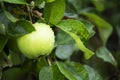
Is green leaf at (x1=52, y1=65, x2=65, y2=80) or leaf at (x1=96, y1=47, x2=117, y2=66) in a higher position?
green leaf at (x1=52, y1=65, x2=65, y2=80)

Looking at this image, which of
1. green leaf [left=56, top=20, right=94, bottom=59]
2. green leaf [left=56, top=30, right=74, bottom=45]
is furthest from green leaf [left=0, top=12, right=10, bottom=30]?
green leaf [left=56, top=30, right=74, bottom=45]

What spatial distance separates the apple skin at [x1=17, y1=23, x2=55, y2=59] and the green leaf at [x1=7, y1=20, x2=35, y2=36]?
0.04ft

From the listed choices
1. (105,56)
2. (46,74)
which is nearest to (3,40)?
(46,74)

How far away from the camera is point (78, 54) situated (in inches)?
55.9

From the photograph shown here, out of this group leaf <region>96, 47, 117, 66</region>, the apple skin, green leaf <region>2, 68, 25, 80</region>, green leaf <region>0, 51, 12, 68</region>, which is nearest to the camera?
the apple skin

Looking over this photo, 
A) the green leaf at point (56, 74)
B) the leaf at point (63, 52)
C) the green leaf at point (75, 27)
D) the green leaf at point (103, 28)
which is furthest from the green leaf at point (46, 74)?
the green leaf at point (103, 28)

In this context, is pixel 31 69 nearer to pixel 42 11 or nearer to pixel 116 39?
pixel 42 11

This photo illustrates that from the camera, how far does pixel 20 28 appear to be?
31.6 inches

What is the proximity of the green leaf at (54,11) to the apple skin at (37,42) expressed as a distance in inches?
2.3

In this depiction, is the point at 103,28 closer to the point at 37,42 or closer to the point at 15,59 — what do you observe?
the point at 15,59

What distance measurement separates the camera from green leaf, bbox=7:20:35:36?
79 cm

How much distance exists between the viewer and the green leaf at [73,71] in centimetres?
83

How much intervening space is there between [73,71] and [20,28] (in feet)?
0.61

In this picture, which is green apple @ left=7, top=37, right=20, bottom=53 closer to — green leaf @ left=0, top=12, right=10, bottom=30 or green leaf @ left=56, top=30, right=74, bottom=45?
green leaf @ left=0, top=12, right=10, bottom=30
